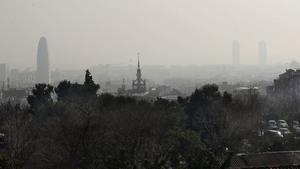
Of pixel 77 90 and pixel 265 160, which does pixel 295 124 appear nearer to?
pixel 77 90

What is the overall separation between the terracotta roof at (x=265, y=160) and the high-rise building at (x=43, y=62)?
456 feet

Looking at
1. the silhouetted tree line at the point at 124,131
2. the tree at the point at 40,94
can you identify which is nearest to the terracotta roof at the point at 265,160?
the silhouetted tree line at the point at 124,131

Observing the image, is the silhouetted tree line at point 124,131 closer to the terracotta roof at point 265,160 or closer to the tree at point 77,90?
the terracotta roof at point 265,160

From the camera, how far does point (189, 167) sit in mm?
9539

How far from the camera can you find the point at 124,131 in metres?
19.5

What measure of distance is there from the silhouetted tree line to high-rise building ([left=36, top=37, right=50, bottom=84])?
13016 cm

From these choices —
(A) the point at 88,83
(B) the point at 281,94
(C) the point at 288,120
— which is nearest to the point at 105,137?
(A) the point at 88,83

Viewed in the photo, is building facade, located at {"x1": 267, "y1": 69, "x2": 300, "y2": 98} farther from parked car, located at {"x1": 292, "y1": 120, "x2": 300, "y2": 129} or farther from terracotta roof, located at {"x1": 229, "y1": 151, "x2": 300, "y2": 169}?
terracotta roof, located at {"x1": 229, "y1": 151, "x2": 300, "y2": 169}

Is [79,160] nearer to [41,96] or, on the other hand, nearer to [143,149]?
[143,149]

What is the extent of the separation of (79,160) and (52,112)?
695 cm

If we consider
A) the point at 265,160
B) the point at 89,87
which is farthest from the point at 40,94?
the point at 265,160

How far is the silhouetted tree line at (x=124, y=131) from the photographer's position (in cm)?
1762

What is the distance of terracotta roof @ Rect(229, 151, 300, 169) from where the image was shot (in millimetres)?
17516

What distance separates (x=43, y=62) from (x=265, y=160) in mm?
148076
